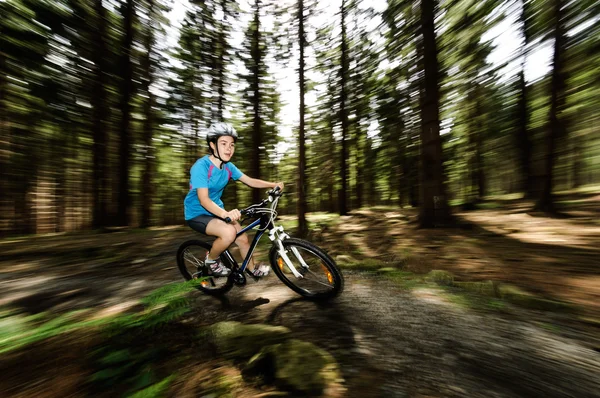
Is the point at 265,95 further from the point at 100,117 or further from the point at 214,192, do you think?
the point at 214,192

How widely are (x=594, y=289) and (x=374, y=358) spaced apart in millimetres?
3733

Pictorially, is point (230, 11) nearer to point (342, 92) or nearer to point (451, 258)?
point (342, 92)

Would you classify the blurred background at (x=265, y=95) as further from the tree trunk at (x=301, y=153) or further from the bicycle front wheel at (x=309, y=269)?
the bicycle front wheel at (x=309, y=269)

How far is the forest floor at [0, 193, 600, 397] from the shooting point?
1.87m

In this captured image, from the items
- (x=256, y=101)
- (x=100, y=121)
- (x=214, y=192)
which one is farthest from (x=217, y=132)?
(x=100, y=121)

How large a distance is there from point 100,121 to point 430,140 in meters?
16.4

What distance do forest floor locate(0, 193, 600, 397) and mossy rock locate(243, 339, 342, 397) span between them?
11 cm

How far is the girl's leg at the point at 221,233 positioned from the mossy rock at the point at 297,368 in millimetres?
1731

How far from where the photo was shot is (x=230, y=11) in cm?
1431

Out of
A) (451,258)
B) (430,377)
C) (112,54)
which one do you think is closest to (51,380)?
(430,377)

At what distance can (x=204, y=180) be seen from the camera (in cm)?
340

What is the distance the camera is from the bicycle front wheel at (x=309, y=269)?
3.32m

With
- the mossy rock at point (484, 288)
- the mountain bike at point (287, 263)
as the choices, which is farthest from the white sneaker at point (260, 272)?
the mossy rock at point (484, 288)

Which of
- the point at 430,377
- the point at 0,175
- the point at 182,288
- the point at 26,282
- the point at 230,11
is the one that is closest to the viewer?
the point at 430,377
